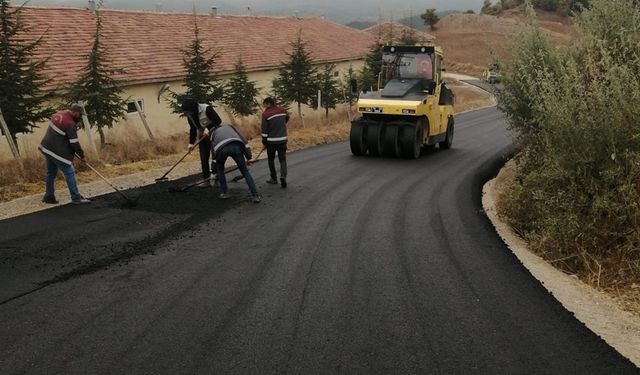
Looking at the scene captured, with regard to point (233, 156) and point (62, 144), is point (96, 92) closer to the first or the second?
point (62, 144)

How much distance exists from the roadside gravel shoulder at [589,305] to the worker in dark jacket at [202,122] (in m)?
5.79

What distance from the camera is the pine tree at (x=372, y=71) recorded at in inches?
1071

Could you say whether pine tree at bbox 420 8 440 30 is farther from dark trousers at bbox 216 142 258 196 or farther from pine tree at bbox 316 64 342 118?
dark trousers at bbox 216 142 258 196

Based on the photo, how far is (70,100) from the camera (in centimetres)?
1434

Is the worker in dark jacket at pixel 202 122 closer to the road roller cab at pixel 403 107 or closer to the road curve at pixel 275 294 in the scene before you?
the road curve at pixel 275 294

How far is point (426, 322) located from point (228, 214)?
4.49m

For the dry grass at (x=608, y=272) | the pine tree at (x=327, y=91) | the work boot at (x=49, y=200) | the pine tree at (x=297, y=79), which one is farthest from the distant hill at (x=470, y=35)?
the work boot at (x=49, y=200)

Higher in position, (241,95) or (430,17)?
(430,17)

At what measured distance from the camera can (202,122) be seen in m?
10.4

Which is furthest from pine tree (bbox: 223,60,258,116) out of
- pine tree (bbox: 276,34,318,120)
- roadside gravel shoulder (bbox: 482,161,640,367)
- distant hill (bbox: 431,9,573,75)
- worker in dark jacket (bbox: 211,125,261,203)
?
distant hill (bbox: 431,9,573,75)

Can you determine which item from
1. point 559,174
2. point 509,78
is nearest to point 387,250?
point 559,174

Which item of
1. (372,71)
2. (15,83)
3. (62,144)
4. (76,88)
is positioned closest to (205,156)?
(62,144)

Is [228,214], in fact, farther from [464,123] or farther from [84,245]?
[464,123]

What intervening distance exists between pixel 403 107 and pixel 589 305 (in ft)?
30.3
